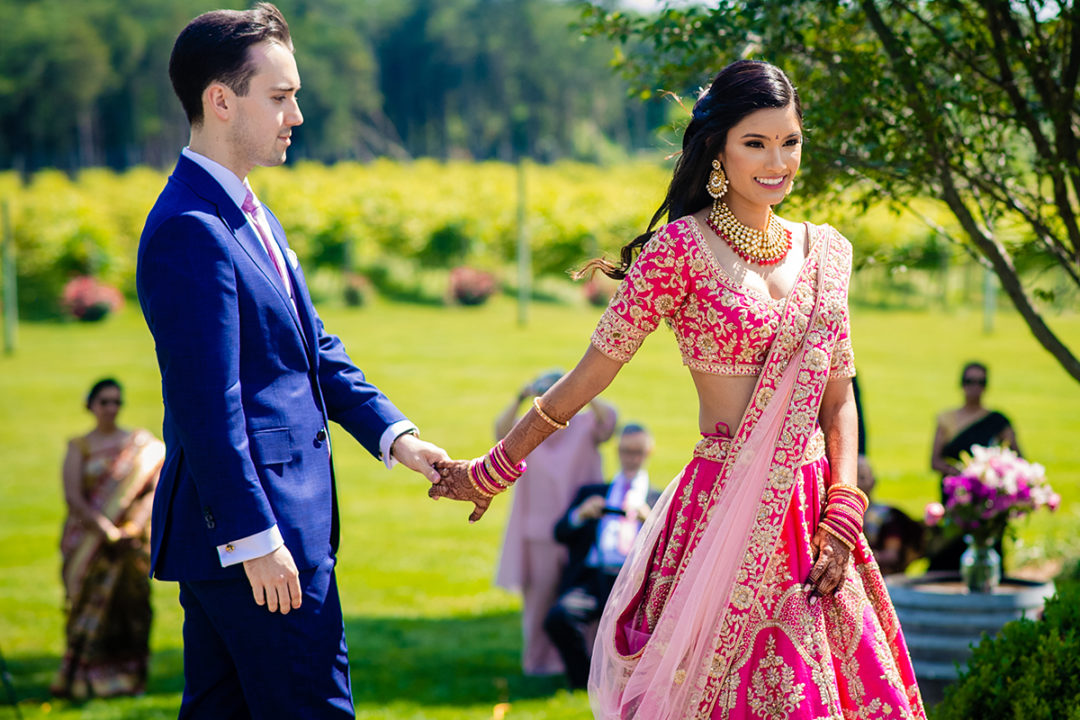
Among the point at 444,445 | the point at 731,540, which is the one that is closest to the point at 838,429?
the point at 731,540

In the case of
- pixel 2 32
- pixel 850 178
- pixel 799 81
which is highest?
pixel 2 32

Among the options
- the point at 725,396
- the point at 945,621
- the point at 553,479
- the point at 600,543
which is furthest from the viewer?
the point at 553,479

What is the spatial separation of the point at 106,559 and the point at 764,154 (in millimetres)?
6028

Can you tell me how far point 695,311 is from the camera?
9.94ft

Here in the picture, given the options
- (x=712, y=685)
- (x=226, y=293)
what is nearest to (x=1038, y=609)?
(x=712, y=685)

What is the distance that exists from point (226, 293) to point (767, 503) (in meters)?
1.43

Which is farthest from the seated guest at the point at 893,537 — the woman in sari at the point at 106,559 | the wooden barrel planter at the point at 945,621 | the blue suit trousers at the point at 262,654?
the blue suit trousers at the point at 262,654

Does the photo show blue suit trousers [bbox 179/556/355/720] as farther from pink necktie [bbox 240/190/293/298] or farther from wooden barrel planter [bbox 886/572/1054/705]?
wooden barrel planter [bbox 886/572/1054/705]

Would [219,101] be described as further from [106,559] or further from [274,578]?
[106,559]

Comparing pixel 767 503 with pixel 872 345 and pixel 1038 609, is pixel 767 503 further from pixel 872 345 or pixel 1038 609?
pixel 872 345

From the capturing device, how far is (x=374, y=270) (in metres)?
31.5

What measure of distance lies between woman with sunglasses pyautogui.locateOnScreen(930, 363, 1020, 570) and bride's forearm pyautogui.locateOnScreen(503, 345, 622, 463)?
5.83 metres

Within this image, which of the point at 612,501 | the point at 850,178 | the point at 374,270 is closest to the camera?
the point at 850,178

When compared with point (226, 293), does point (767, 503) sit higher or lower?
lower
